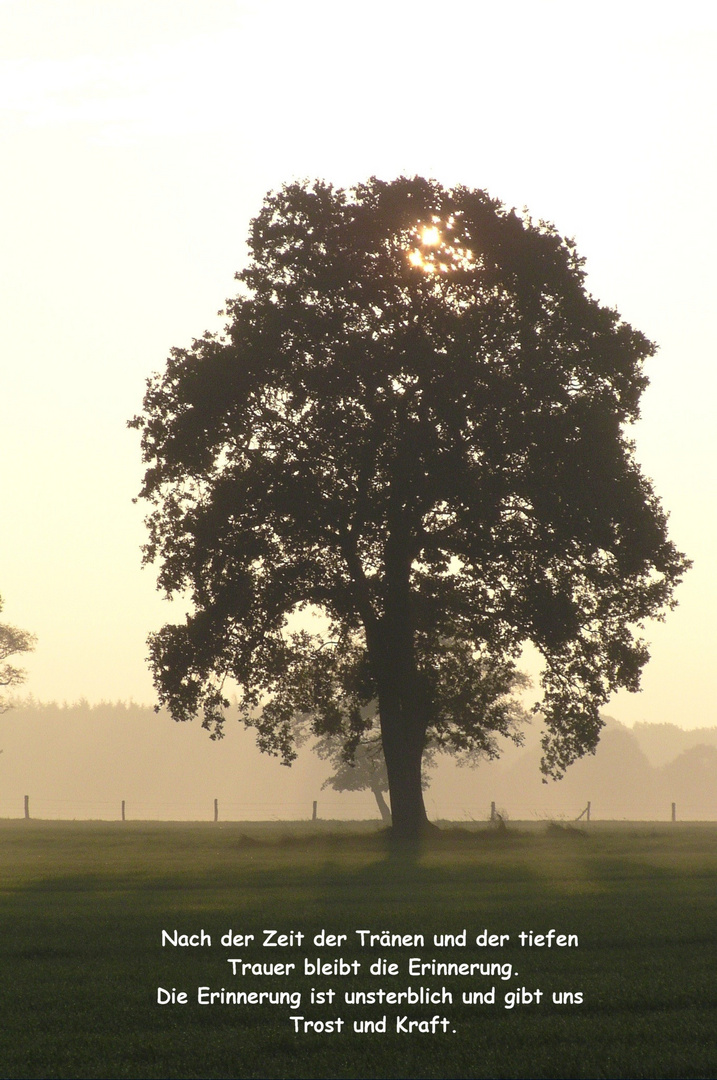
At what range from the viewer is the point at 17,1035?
9.21m

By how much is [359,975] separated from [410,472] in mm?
22525

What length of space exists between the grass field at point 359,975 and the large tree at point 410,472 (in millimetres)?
12143

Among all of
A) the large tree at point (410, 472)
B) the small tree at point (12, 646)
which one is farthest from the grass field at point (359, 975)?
the small tree at point (12, 646)

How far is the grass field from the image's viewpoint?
8617 millimetres

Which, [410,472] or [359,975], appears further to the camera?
[410,472]

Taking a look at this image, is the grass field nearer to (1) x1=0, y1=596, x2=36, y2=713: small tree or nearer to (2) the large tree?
(2) the large tree

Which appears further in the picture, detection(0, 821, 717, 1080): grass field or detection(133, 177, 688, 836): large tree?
detection(133, 177, 688, 836): large tree

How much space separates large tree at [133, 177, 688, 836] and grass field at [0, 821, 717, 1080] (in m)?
12.1

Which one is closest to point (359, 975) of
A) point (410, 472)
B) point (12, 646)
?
point (410, 472)

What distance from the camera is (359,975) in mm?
11266

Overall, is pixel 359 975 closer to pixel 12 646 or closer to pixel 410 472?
pixel 410 472

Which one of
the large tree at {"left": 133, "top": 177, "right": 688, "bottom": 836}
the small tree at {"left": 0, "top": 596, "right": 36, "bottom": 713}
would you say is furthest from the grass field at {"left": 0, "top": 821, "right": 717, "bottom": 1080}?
the small tree at {"left": 0, "top": 596, "right": 36, "bottom": 713}

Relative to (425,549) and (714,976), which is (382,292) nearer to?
(425,549)

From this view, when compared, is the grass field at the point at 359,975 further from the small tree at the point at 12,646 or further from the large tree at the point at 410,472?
the small tree at the point at 12,646
